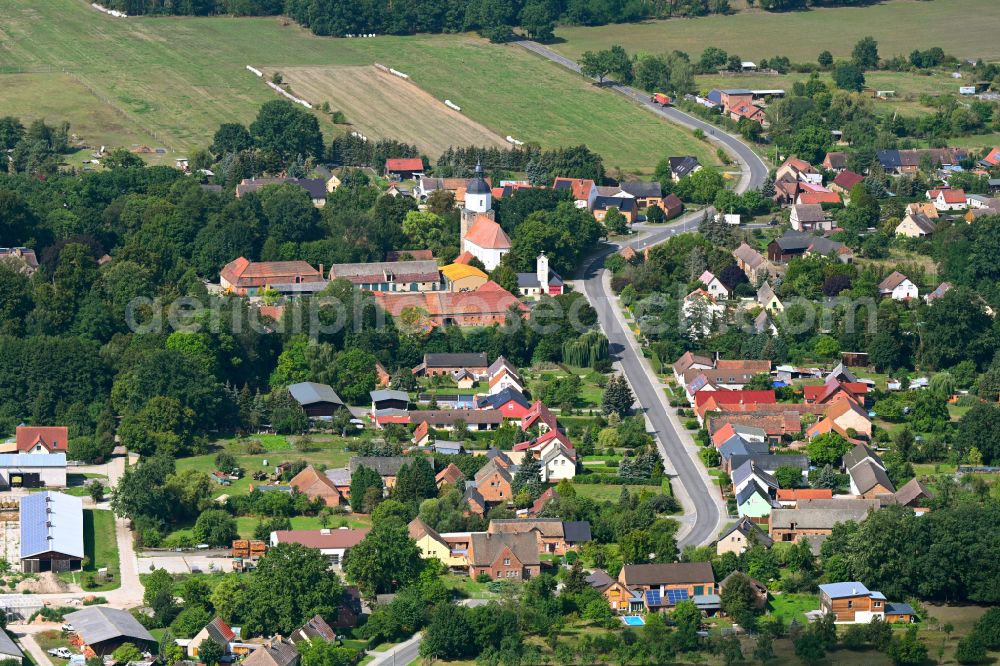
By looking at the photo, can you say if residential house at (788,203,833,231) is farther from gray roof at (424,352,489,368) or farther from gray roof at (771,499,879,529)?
gray roof at (771,499,879,529)

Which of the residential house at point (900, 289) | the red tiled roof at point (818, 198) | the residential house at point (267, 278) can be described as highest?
the red tiled roof at point (818, 198)

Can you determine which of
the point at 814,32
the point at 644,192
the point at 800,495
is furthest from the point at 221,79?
the point at 800,495

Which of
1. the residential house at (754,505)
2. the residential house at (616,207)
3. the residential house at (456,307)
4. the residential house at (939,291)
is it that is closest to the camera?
the residential house at (754,505)

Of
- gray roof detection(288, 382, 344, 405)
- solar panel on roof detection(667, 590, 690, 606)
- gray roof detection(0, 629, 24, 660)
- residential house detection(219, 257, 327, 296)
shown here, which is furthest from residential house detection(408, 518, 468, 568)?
residential house detection(219, 257, 327, 296)

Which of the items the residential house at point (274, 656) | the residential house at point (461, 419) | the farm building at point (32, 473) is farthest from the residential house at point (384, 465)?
the residential house at point (274, 656)

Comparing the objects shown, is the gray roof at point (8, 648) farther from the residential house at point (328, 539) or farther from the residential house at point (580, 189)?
the residential house at point (580, 189)

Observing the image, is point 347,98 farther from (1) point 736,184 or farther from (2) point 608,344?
(2) point 608,344

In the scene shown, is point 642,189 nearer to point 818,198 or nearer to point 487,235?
point 818,198
